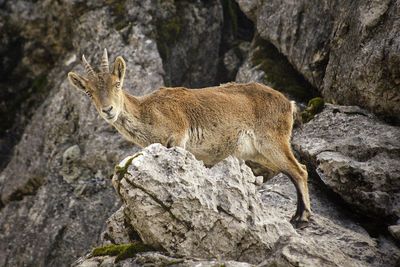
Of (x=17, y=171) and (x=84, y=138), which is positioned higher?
(x=84, y=138)

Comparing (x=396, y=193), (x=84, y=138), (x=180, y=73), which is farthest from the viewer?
(x=180, y=73)

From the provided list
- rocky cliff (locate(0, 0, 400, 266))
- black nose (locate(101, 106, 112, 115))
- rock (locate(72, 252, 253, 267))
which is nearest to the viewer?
rock (locate(72, 252, 253, 267))

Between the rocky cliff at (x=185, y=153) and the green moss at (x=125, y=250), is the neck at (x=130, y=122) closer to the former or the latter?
the rocky cliff at (x=185, y=153)

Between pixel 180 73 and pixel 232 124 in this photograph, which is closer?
pixel 232 124

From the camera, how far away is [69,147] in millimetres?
20469

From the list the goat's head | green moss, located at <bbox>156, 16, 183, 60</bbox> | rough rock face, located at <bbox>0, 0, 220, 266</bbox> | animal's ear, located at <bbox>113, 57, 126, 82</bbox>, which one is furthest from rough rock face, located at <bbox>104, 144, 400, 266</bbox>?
green moss, located at <bbox>156, 16, 183, 60</bbox>

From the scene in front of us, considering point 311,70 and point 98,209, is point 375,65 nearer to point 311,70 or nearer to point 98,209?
point 311,70

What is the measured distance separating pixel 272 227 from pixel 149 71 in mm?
10886

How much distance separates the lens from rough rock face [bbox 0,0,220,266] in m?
18.8

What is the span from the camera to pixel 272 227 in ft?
36.7

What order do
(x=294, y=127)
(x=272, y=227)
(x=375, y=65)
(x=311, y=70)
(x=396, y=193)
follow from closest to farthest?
(x=272, y=227) → (x=396, y=193) → (x=375, y=65) → (x=294, y=127) → (x=311, y=70)

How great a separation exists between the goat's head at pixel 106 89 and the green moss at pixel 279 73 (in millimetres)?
6766

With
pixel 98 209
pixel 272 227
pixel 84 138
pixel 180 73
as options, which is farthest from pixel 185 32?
pixel 272 227

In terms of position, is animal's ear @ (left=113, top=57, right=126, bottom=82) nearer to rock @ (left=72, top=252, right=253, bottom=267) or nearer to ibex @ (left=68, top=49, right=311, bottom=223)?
ibex @ (left=68, top=49, right=311, bottom=223)
